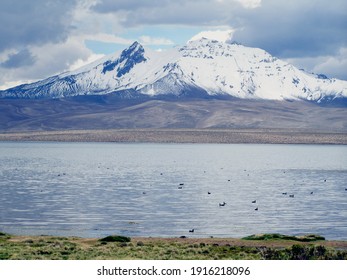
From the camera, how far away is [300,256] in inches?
1438

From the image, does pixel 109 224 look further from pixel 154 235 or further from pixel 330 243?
pixel 330 243

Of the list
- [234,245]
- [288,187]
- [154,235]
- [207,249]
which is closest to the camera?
[207,249]

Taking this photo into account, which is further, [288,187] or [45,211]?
[288,187]

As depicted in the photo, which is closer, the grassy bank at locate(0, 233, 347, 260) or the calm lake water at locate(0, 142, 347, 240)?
the grassy bank at locate(0, 233, 347, 260)

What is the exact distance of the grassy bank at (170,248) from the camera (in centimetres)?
3808

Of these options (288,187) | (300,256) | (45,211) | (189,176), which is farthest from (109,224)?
(189,176)

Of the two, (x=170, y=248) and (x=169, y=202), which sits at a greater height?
(x=170, y=248)

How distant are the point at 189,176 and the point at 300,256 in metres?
85.6

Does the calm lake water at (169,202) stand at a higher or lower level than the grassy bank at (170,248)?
lower

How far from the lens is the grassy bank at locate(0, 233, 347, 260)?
3808 centimetres

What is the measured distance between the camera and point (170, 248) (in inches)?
1676

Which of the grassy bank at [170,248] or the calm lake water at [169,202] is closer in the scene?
the grassy bank at [170,248]

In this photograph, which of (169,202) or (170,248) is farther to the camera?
(169,202)

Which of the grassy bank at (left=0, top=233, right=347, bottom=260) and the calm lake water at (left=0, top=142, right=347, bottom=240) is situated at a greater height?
the grassy bank at (left=0, top=233, right=347, bottom=260)
